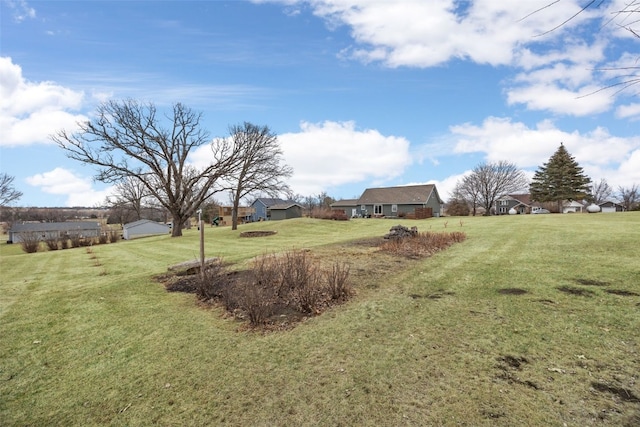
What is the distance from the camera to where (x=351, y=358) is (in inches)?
180

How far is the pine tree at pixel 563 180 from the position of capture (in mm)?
49812

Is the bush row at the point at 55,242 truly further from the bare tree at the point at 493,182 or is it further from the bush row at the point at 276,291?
the bare tree at the point at 493,182

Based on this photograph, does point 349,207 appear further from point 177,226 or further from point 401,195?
point 177,226

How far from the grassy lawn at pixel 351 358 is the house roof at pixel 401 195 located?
133 ft

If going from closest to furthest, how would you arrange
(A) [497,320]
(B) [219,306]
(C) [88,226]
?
(A) [497,320] → (B) [219,306] → (C) [88,226]

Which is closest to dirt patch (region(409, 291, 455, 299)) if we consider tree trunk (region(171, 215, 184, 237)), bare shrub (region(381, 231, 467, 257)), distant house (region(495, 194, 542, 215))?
bare shrub (region(381, 231, 467, 257))

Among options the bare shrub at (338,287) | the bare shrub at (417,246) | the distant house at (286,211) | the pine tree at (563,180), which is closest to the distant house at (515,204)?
the pine tree at (563,180)

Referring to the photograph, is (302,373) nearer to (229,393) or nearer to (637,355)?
(229,393)

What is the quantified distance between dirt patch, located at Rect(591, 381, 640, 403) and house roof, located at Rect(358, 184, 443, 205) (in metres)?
45.0

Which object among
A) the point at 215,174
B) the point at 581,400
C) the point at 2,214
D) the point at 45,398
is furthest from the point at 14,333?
the point at 2,214

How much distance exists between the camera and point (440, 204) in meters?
53.4

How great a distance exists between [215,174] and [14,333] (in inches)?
994

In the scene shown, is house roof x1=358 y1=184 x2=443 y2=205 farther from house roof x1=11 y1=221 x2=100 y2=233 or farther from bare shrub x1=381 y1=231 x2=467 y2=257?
house roof x1=11 y1=221 x2=100 y2=233

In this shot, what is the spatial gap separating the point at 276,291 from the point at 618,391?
5.96 meters
